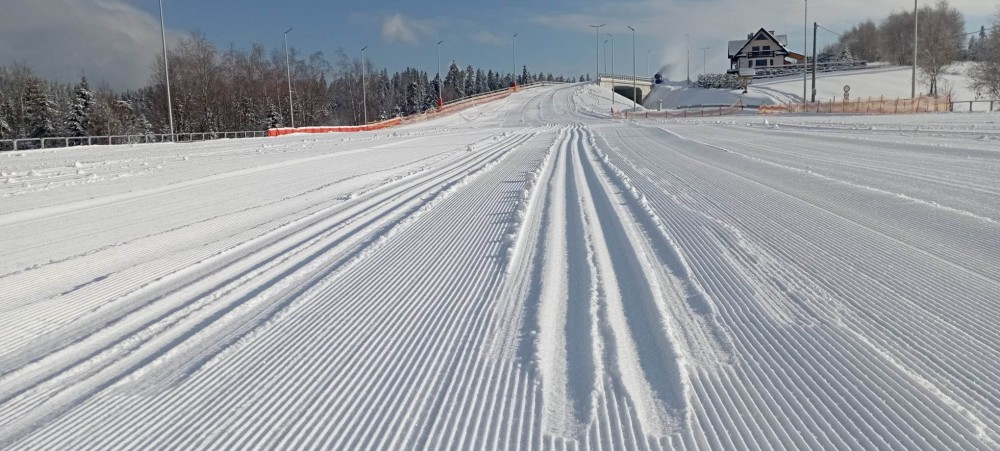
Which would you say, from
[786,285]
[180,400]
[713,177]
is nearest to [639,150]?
[713,177]

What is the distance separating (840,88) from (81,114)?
83108 millimetres

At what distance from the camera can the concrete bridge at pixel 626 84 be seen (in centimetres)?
12181

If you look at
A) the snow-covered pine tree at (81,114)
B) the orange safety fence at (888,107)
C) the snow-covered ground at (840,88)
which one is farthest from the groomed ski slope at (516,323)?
the snow-covered ground at (840,88)

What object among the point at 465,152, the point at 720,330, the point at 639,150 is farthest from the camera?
the point at 465,152

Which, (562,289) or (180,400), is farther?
(562,289)

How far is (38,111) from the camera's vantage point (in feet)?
220

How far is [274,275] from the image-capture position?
677cm

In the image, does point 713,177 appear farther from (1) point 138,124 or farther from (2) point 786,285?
(1) point 138,124

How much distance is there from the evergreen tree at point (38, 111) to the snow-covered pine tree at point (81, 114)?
1831mm

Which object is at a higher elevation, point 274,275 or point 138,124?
point 138,124

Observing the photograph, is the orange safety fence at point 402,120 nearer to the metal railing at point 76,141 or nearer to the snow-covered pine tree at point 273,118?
the metal railing at point 76,141

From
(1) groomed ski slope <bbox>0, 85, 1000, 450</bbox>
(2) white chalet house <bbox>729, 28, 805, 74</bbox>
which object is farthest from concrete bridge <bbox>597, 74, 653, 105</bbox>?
(1) groomed ski slope <bbox>0, 85, 1000, 450</bbox>

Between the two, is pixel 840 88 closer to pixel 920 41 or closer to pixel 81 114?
pixel 920 41

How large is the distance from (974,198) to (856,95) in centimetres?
7288
